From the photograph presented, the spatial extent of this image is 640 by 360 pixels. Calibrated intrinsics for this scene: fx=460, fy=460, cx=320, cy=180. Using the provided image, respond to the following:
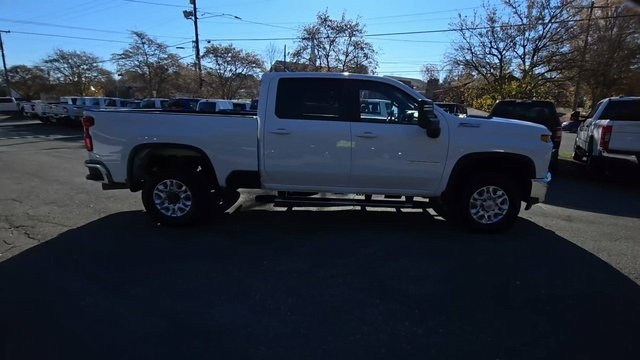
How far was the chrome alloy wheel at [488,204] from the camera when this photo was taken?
607cm

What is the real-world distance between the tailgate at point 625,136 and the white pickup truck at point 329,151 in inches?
202

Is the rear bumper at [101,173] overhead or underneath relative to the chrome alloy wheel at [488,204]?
overhead

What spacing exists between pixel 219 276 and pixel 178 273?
0.43 meters

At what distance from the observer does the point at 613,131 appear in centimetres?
988

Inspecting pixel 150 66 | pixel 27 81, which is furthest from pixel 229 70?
pixel 27 81

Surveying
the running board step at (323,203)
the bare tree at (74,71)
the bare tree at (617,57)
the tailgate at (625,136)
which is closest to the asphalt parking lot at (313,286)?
the running board step at (323,203)

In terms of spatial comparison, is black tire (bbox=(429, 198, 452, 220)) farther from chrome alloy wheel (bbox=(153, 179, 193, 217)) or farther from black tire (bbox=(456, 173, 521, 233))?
chrome alloy wheel (bbox=(153, 179, 193, 217))

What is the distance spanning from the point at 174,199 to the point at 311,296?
9.48 ft

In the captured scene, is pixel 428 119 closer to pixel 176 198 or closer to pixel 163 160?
pixel 176 198

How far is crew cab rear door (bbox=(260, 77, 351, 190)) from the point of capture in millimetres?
5891

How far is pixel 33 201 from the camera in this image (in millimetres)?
7680

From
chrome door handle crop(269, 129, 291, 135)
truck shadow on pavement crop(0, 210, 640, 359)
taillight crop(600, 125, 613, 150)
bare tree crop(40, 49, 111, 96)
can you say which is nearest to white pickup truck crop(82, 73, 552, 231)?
chrome door handle crop(269, 129, 291, 135)

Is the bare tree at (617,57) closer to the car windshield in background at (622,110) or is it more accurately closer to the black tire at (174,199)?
the car windshield in background at (622,110)

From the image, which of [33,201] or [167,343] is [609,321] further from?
[33,201]
